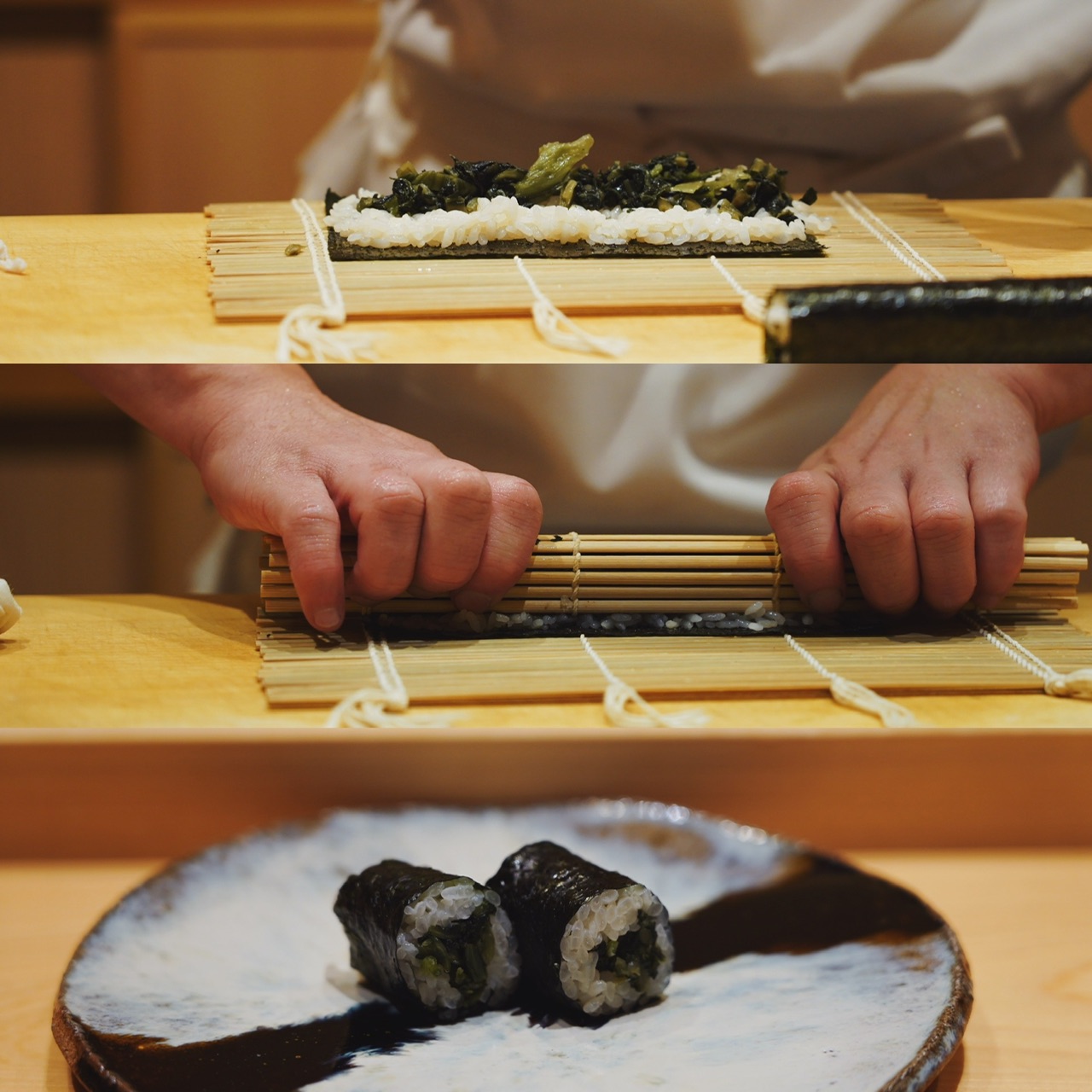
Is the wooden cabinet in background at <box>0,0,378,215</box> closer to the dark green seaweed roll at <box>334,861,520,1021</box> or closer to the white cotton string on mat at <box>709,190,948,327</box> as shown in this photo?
the white cotton string on mat at <box>709,190,948,327</box>

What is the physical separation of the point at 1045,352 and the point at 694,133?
0.26 m

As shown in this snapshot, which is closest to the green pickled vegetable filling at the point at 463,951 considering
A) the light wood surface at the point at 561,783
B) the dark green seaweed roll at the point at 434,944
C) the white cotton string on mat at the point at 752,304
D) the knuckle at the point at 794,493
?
the dark green seaweed roll at the point at 434,944

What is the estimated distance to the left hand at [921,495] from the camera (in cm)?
60

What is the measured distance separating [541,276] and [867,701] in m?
0.24

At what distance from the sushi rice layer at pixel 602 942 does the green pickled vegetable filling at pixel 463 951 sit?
0.05m

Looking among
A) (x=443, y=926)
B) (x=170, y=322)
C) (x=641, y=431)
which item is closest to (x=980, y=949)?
(x=443, y=926)

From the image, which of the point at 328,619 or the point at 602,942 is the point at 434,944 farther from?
the point at 328,619

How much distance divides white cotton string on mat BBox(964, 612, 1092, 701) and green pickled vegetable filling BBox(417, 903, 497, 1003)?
35cm

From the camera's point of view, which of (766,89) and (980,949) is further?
(980,949)

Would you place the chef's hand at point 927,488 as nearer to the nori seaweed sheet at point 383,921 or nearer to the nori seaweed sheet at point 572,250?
the nori seaweed sheet at point 572,250

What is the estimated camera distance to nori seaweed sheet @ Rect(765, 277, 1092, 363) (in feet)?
1.67

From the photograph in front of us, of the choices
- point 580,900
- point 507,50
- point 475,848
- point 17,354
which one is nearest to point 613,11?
point 507,50

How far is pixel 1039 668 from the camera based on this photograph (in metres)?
0.62

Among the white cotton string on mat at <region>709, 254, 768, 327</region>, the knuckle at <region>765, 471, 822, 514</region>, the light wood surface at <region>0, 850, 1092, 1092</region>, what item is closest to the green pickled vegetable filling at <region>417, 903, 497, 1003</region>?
the light wood surface at <region>0, 850, 1092, 1092</region>
